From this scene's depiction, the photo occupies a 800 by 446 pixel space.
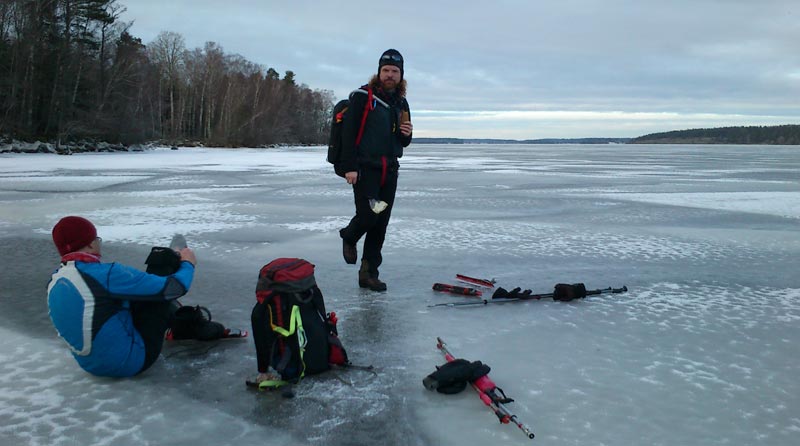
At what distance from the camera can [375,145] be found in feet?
15.8

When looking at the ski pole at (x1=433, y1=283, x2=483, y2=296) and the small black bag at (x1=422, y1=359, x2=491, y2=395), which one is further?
the ski pole at (x1=433, y1=283, x2=483, y2=296)

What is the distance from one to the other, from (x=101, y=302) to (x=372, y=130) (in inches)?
99.6

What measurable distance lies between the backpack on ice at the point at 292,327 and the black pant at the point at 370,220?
5.24ft

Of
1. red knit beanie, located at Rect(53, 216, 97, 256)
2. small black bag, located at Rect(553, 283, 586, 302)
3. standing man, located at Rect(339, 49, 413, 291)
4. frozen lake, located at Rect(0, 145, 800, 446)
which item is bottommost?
frozen lake, located at Rect(0, 145, 800, 446)

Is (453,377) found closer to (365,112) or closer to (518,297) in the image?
(518,297)

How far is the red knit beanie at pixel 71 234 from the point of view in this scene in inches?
115

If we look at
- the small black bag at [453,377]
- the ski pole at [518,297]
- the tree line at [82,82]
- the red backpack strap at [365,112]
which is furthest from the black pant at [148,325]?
the tree line at [82,82]

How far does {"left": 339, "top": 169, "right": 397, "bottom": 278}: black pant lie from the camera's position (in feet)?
15.9

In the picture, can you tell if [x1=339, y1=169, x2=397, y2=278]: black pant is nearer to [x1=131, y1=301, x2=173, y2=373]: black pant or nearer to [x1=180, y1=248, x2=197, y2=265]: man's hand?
[x1=180, y1=248, x2=197, y2=265]: man's hand

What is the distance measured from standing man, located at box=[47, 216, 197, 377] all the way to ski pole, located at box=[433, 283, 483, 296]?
2.26 m

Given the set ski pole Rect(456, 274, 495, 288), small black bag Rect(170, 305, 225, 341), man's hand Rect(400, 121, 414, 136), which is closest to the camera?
small black bag Rect(170, 305, 225, 341)

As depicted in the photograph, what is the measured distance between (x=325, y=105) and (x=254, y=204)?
120 meters

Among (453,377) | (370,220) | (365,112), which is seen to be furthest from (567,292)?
(365,112)

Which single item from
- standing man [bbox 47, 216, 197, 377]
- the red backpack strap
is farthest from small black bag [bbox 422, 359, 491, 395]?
the red backpack strap
